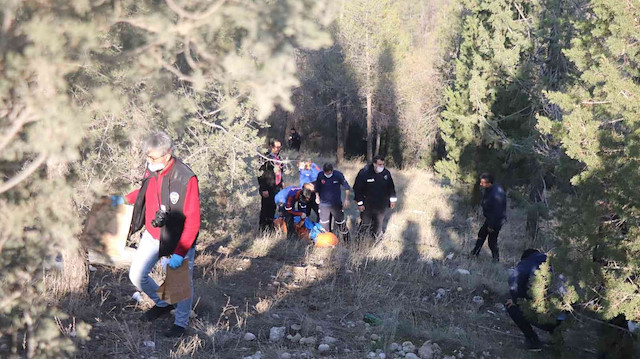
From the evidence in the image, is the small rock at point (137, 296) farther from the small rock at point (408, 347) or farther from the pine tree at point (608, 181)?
the pine tree at point (608, 181)

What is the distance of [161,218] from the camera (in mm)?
4875

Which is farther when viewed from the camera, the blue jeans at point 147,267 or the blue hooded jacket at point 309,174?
the blue hooded jacket at point 309,174

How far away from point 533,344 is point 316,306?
7.84 ft

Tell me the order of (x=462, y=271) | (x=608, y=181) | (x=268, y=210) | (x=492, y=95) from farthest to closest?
(x=492, y=95) → (x=268, y=210) → (x=462, y=271) → (x=608, y=181)

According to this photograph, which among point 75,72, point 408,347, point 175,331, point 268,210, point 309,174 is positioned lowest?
point 408,347

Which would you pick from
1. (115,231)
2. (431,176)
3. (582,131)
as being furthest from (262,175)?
(431,176)

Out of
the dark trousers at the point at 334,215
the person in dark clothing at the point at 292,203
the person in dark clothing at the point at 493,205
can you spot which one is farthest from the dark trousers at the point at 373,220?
the person in dark clothing at the point at 493,205

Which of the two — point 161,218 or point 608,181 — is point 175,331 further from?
point 608,181

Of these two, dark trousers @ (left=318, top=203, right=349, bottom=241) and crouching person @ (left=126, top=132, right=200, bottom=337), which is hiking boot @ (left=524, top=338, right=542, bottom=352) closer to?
crouching person @ (left=126, top=132, right=200, bottom=337)

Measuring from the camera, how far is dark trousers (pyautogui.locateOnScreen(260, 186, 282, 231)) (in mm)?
10742

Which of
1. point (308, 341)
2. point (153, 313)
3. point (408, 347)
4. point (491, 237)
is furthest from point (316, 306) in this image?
point (491, 237)

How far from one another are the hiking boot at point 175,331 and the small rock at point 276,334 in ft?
2.62

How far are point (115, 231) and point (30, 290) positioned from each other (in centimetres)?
237

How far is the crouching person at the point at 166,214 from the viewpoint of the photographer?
486cm
